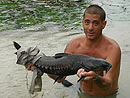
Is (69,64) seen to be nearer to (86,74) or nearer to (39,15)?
(86,74)

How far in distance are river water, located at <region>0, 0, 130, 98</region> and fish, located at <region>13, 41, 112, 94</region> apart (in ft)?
4.36

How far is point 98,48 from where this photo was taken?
13.0 feet

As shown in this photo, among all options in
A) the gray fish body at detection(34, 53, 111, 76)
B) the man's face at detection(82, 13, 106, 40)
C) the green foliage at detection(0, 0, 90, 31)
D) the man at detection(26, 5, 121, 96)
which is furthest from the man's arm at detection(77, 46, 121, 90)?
the green foliage at detection(0, 0, 90, 31)

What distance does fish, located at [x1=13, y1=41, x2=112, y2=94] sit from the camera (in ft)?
9.57

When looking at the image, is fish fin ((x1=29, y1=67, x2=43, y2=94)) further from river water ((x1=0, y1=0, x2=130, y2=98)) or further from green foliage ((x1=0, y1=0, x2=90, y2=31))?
green foliage ((x1=0, y1=0, x2=90, y2=31))

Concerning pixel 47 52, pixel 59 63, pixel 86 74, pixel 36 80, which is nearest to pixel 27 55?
pixel 36 80

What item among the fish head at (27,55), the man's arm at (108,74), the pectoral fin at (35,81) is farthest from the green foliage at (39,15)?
the fish head at (27,55)

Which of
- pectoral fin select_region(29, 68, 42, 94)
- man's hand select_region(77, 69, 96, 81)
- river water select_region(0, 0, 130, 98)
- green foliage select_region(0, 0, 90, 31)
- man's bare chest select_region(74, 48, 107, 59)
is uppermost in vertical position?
man's hand select_region(77, 69, 96, 81)

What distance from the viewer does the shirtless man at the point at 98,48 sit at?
11.6 ft

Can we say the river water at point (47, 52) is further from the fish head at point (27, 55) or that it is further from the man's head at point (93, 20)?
the man's head at point (93, 20)

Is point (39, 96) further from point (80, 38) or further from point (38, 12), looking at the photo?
point (38, 12)

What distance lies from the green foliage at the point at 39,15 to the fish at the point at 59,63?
6257 mm

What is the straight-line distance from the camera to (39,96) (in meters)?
4.72

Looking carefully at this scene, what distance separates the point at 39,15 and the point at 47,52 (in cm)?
550
